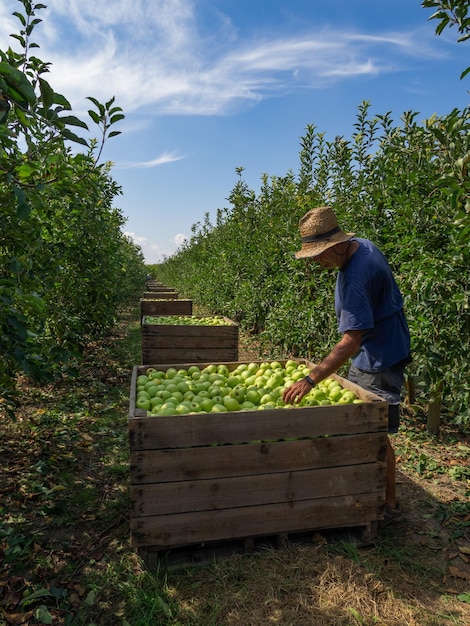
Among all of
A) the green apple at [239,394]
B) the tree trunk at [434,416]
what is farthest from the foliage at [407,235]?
the green apple at [239,394]

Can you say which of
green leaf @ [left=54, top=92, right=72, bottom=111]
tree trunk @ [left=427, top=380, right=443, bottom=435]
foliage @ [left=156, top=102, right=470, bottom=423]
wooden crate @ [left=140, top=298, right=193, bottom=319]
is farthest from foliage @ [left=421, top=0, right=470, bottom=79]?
wooden crate @ [left=140, top=298, right=193, bottom=319]

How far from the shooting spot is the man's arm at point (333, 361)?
2992mm

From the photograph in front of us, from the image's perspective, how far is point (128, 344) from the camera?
11.1 meters

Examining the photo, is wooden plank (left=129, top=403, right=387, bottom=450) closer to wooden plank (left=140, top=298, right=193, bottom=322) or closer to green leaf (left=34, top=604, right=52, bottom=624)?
green leaf (left=34, top=604, right=52, bottom=624)

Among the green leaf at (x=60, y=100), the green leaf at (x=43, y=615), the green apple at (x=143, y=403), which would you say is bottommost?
the green leaf at (x=43, y=615)

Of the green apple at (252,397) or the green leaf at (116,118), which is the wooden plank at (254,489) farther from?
the green leaf at (116,118)

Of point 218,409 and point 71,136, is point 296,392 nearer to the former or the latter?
point 218,409

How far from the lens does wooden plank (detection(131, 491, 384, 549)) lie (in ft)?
8.93

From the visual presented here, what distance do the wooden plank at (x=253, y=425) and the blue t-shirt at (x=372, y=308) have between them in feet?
1.45

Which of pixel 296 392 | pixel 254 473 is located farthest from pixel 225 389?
pixel 254 473

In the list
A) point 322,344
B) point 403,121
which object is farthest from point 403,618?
point 403,121

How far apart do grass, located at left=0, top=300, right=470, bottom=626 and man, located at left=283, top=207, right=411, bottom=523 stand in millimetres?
481

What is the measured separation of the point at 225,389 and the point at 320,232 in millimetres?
1369

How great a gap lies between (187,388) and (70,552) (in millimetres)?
1376
